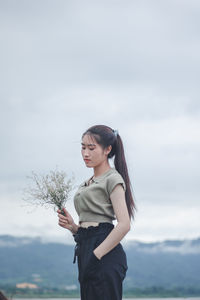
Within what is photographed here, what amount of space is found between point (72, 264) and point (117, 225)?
11976cm

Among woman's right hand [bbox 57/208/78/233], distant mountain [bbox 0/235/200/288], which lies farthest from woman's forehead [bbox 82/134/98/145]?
distant mountain [bbox 0/235/200/288]

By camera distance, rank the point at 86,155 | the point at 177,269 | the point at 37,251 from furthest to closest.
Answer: the point at 37,251 → the point at 177,269 → the point at 86,155

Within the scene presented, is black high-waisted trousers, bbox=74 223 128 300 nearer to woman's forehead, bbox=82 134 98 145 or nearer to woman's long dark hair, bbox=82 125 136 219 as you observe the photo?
woman's long dark hair, bbox=82 125 136 219

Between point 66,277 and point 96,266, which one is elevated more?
point 66,277

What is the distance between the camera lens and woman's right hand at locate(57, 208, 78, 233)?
4.23 meters

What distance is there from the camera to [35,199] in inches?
169

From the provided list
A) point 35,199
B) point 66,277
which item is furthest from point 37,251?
point 35,199

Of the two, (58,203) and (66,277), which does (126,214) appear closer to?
(58,203)

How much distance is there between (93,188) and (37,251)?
131 metres

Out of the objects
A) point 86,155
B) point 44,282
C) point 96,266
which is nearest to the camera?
point 96,266

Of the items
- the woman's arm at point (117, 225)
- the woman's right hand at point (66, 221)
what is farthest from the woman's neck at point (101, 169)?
the woman's right hand at point (66, 221)

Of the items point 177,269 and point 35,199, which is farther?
point 177,269

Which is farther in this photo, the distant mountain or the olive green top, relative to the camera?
the distant mountain

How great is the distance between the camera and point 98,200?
406cm
